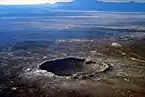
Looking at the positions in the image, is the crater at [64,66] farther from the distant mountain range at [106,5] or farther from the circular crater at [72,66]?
the distant mountain range at [106,5]

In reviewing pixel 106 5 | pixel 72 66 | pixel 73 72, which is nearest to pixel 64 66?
pixel 72 66

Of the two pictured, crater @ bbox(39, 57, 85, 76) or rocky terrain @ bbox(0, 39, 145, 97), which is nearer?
rocky terrain @ bbox(0, 39, 145, 97)

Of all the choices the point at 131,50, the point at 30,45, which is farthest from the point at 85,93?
the point at 30,45

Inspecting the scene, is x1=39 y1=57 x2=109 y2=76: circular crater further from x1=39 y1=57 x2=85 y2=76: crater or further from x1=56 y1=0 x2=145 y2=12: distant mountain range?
x1=56 y1=0 x2=145 y2=12: distant mountain range

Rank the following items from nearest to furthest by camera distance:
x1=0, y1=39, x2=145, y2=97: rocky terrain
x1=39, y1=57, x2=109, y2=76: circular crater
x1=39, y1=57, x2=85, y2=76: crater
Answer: x1=0, y1=39, x2=145, y2=97: rocky terrain, x1=39, y1=57, x2=109, y2=76: circular crater, x1=39, y1=57, x2=85, y2=76: crater

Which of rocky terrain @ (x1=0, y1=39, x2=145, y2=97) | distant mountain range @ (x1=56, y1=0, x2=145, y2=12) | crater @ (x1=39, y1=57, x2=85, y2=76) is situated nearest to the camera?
rocky terrain @ (x1=0, y1=39, x2=145, y2=97)

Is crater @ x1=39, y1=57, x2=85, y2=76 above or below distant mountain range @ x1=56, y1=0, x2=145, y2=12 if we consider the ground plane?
above

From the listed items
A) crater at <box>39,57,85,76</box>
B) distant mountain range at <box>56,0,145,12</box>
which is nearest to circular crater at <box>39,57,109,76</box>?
crater at <box>39,57,85,76</box>

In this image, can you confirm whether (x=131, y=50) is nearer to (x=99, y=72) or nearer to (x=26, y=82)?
(x=99, y=72)
